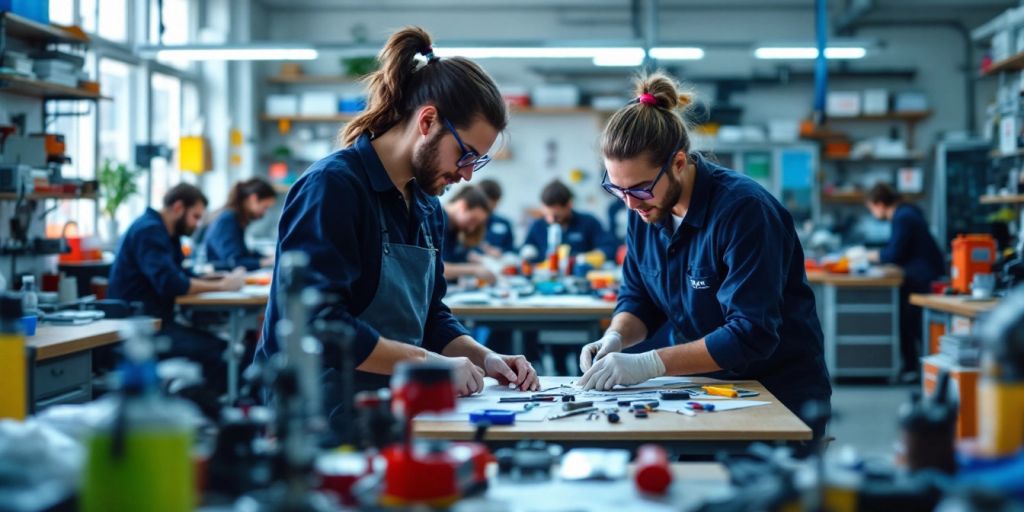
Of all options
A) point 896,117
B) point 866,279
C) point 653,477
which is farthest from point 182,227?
point 896,117

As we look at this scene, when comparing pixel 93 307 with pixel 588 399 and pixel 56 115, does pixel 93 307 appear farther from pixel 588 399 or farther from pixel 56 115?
pixel 588 399

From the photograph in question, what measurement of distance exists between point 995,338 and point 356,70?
846 cm

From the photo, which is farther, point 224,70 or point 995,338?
point 224,70

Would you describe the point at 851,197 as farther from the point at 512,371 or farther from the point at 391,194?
the point at 391,194

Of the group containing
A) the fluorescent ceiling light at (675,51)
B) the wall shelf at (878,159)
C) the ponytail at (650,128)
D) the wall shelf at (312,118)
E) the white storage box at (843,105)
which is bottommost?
the ponytail at (650,128)

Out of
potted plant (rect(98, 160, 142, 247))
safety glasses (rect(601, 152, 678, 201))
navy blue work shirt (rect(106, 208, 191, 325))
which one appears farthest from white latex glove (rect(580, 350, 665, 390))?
potted plant (rect(98, 160, 142, 247))

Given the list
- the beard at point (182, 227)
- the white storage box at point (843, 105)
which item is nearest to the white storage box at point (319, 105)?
the beard at point (182, 227)

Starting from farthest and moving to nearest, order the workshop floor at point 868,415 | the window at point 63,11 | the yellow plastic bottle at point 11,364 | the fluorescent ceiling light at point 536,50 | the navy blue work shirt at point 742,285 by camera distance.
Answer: the fluorescent ceiling light at point 536,50, the window at point 63,11, the workshop floor at point 868,415, the navy blue work shirt at point 742,285, the yellow plastic bottle at point 11,364

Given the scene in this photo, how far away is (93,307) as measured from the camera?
4293 mm

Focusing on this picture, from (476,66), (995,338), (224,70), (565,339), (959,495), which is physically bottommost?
(565,339)

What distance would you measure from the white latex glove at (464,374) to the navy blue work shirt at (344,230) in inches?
6.6

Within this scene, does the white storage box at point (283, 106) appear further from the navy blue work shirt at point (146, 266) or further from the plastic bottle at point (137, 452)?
the plastic bottle at point (137, 452)

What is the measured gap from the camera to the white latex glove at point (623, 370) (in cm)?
227

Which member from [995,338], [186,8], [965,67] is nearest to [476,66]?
[995,338]
